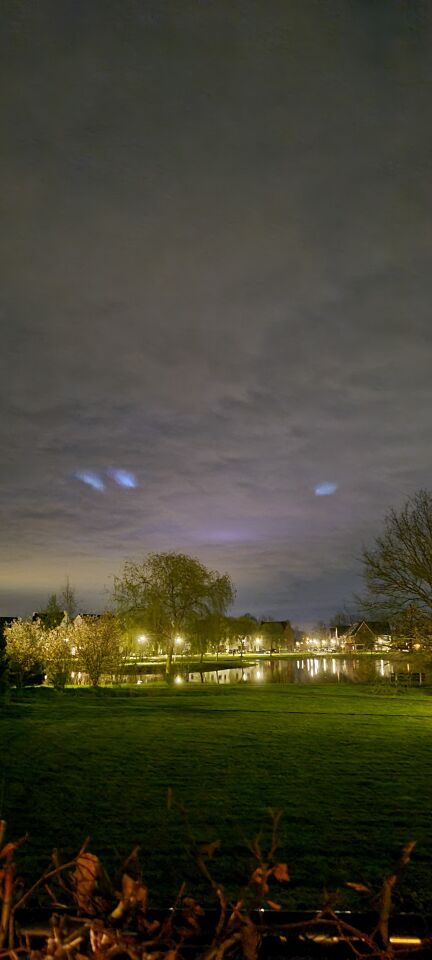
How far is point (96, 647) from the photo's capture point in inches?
1406

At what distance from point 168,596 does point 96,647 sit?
45.0 feet

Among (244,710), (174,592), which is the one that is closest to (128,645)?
(174,592)

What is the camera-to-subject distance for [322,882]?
6.07 m

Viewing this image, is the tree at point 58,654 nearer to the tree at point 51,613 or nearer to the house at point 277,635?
the tree at point 51,613

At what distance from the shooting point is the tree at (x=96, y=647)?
1405 inches

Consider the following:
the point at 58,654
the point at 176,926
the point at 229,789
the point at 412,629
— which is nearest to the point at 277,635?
the point at 58,654

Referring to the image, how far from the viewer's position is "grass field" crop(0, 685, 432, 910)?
6.76m

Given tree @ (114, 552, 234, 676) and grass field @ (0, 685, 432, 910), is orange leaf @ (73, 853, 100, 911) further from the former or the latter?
tree @ (114, 552, 234, 676)

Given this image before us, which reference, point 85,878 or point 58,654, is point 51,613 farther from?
point 85,878

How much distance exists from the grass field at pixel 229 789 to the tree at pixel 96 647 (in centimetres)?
1376

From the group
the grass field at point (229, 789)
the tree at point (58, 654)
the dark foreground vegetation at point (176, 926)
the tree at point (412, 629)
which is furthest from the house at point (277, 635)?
the dark foreground vegetation at point (176, 926)

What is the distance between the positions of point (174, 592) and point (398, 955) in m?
47.6

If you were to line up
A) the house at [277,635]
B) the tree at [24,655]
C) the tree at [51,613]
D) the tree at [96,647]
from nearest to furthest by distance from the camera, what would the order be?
the tree at [24,655] < the tree at [96,647] < the tree at [51,613] < the house at [277,635]

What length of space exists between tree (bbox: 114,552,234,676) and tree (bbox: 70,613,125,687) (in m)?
11.0
